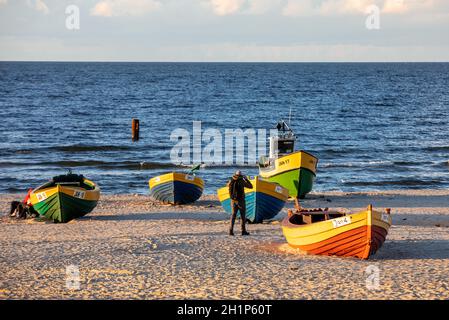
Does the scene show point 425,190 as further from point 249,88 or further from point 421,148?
point 249,88

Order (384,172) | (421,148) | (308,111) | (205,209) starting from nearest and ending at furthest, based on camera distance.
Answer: (205,209) < (384,172) < (421,148) < (308,111)

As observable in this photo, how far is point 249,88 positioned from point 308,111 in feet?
156

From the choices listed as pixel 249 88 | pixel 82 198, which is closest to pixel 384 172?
pixel 82 198

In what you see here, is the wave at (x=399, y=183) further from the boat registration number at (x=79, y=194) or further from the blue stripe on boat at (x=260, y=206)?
the boat registration number at (x=79, y=194)

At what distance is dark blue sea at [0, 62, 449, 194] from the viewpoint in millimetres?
Result: 43344

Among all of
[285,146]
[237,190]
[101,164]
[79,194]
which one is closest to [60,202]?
[79,194]

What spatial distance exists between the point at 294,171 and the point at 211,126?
44.1 metres

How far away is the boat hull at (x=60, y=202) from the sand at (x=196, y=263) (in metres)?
0.42

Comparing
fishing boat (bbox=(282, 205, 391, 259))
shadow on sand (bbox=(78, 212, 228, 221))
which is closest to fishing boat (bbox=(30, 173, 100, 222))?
shadow on sand (bbox=(78, 212, 228, 221))

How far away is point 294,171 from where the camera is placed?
3075 centimetres

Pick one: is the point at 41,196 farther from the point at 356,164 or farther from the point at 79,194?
the point at 356,164

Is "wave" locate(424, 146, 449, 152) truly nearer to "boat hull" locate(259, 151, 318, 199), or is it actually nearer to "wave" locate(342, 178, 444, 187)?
"wave" locate(342, 178, 444, 187)

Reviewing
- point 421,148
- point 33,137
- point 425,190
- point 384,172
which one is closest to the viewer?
point 425,190
